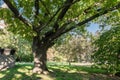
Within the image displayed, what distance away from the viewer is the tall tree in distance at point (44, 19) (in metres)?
14.8

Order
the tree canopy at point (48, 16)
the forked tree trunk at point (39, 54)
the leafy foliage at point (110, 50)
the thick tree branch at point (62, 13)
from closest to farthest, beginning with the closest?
the thick tree branch at point (62, 13), the tree canopy at point (48, 16), the forked tree trunk at point (39, 54), the leafy foliage at point (110, 50)

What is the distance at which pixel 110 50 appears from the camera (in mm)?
17047

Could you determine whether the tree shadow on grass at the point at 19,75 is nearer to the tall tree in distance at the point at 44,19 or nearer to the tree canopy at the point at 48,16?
the tall tree in distance at the point at 44,19

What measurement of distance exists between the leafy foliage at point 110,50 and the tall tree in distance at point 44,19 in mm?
2223

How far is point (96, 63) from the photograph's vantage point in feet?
60.4

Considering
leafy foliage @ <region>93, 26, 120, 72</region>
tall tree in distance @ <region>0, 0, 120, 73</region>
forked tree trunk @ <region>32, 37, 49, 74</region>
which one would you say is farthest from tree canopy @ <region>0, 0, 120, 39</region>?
leafy foliage @ <region>93, 26, 120, 72</region>

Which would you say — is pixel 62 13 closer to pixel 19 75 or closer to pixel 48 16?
pixel 48 16

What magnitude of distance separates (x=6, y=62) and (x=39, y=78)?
483 centimetres

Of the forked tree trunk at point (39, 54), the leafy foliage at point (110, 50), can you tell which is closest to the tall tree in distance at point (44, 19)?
the forked tree trunk at point (39, 54)

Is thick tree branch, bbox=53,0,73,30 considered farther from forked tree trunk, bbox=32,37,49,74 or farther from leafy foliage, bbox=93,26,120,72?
leafy foliage, bbox=93,26,120,72

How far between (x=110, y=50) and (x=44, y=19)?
489cm

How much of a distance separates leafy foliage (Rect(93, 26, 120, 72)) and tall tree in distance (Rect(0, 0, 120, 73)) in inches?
87.5

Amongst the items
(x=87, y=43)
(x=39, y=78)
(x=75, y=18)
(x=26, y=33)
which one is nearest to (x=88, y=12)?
(x=75, y=18)

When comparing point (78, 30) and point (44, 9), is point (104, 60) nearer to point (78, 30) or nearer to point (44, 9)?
point (78, 30)
